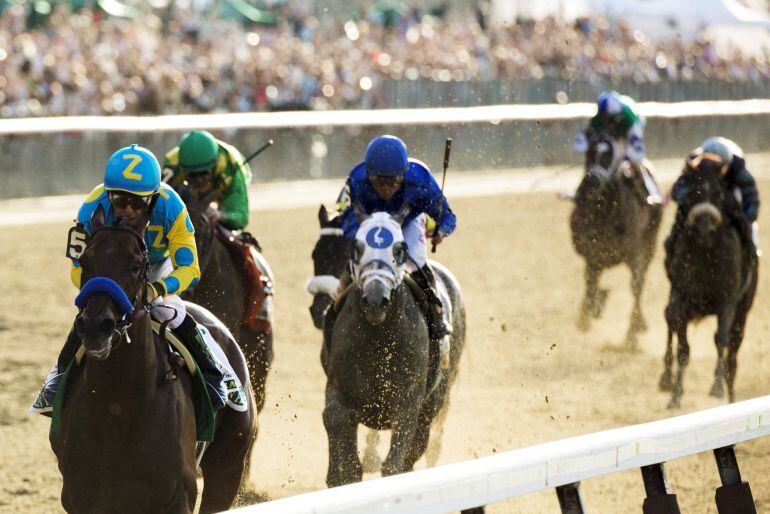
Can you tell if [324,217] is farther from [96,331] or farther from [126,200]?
[96,331]

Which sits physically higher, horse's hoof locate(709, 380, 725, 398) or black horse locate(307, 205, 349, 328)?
black horse locate(307, 205, 349, 328)

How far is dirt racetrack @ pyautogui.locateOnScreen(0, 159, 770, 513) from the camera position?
23.7ft

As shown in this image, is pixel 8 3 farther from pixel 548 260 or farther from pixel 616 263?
pixel 616 263

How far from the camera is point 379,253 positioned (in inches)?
239

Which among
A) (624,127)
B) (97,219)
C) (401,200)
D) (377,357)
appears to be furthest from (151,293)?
(624,127)

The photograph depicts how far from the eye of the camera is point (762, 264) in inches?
586

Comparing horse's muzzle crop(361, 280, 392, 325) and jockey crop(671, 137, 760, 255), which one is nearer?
horse's muzzle crop(361, 280, 392, 325)

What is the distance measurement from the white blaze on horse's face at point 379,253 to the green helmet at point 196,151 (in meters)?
1.69

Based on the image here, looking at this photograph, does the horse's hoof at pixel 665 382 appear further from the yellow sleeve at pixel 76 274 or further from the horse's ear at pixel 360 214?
the yellow sleeve at pixel 76 274

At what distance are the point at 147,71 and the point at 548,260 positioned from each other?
19.7 ft

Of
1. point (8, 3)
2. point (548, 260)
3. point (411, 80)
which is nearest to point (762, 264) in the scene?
point (548, 260)

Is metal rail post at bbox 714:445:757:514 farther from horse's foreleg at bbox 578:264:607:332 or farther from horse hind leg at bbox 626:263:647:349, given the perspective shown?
horse's foreleg at bbox 578:264:607:332

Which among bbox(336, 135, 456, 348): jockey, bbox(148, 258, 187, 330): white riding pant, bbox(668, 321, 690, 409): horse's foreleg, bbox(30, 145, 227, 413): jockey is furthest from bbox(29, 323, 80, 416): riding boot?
bbox(668, 321, 690, 409): horse's foreleg

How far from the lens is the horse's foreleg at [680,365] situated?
9.16 m
